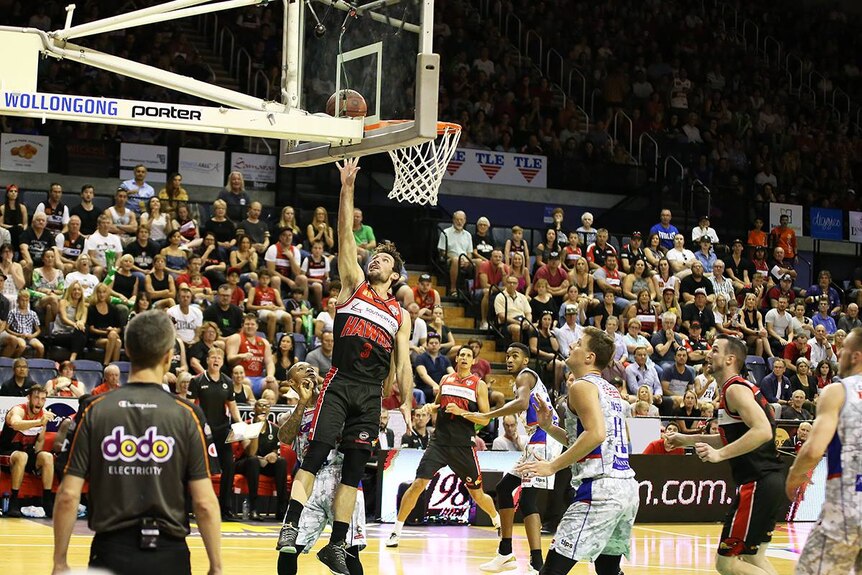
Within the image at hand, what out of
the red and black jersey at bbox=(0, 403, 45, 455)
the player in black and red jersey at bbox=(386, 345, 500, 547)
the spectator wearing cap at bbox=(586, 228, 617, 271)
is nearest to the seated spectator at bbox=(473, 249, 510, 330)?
the spectator wearing cap at bbox=(586, 228, 617, 271)

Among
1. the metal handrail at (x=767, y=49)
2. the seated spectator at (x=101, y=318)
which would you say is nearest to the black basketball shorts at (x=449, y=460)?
the seated spectator at (x=101, y=318)

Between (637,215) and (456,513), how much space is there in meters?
10.9

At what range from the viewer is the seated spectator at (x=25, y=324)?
1552 centimetres

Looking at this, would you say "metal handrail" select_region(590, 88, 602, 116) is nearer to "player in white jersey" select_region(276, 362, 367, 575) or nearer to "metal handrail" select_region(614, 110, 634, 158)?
"metal handrail" select_region(614, 110, 634, 158)

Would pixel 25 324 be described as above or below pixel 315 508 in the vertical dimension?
above

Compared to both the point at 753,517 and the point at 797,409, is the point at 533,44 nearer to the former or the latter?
the point at 797,409

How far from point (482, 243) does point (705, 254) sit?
15.1 ft

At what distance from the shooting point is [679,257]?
72.5ft

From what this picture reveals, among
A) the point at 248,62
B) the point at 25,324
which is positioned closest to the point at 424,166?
the point at 25,324

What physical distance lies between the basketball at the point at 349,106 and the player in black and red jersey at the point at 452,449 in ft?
13.9

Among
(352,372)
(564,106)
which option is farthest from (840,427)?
(564,106)

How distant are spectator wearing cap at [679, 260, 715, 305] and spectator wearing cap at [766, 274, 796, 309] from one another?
1.67 meters

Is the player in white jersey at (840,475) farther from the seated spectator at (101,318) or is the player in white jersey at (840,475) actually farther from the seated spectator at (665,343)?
the seated spectator at (665,343)

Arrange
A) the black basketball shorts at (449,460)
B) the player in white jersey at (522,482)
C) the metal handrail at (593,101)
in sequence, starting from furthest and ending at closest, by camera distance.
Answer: the metal handrail at (593,101) < the black basketball shorts at (449,460) < the player in white jersey at (522,482)
